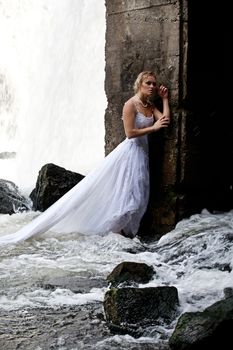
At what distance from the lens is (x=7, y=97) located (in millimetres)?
18500

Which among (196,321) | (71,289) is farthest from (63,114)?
(196,321)

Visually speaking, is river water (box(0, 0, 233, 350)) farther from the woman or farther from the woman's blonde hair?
the woman's blonde hair

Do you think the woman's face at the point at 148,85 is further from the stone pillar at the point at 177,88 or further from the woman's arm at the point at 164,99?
the stone pillar at the point at 177,88

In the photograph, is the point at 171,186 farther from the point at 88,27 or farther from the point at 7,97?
the point at 7,97

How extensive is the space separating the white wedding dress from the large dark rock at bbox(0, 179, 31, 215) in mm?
2134

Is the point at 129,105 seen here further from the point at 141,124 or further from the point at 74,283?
the point at 74,283

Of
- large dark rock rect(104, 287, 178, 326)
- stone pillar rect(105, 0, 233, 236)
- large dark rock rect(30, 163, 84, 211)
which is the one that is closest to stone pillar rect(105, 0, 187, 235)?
stone pillar rect(105, 0, 233, 236)

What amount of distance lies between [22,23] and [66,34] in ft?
15.4

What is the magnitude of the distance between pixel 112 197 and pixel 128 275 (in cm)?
219

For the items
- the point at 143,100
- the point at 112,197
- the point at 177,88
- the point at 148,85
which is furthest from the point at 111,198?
the point at 177,88

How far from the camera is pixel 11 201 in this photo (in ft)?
28.1

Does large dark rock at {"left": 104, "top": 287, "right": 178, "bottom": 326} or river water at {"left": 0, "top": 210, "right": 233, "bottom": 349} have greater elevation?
large dark rock at {"left": 104, "top": 287, "right": 178, "bottom": 326}

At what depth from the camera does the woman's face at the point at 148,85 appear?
20.6 feet

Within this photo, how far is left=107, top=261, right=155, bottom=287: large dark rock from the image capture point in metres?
4.32
